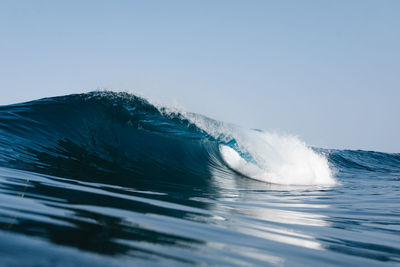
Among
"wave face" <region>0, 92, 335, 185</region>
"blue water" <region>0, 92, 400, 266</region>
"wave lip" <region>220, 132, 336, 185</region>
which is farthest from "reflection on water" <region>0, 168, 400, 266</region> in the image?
"wave lip" <region>220, 132, 336, 185</region>

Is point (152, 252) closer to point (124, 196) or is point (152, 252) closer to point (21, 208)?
point (21, 208)

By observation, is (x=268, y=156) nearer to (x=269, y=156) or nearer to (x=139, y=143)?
(x=269, y=156)

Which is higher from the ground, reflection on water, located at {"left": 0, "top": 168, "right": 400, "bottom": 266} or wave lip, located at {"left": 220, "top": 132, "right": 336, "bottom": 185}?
wave lip, located at {"left": 220, "top": 132, "right": 336, "bottom": 185}

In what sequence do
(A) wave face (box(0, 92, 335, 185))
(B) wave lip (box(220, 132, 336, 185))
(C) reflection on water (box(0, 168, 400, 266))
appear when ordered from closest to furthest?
1. (C) reflection on water (box(0, 168, 400, 266))
2. (A) wave face (box(0, 92, 335, 185))
3. (B) wave lip (box(220, 132, 336, 185))

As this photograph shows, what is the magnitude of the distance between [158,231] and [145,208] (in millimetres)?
774

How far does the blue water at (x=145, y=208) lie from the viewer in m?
1.53

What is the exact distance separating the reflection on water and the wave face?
89.7 inches

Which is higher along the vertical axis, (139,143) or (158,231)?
(139,143)

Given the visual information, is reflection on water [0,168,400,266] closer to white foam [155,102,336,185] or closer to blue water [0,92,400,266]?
blue water [0,92,400,266]

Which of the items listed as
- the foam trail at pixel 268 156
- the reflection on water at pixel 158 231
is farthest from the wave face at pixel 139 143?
the reflection on water at pixel 158 231

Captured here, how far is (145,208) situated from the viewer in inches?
106

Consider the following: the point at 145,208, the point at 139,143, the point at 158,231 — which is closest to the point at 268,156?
the point at 139,143

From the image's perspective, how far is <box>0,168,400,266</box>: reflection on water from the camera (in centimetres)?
143

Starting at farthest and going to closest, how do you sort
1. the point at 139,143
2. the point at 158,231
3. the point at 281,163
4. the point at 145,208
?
the point at 281,163
the point at 139,143
the point at 145,208
the point at 158,231
